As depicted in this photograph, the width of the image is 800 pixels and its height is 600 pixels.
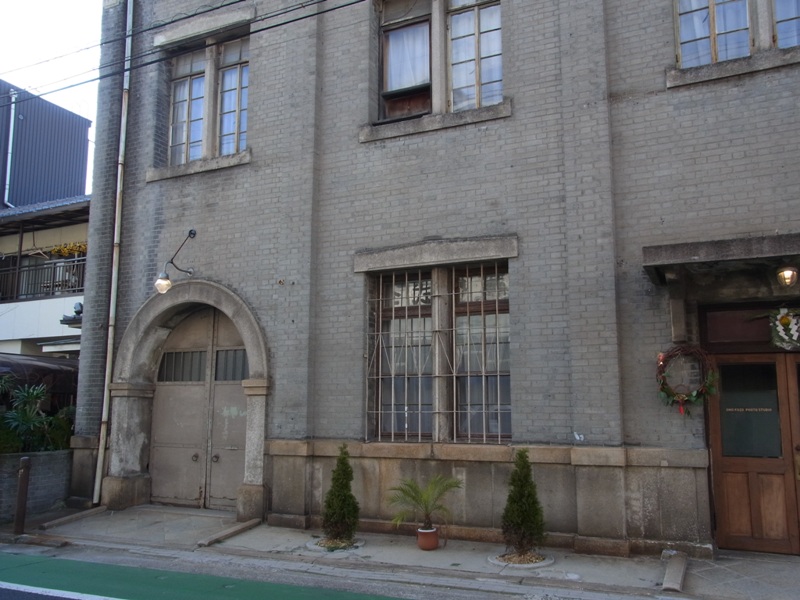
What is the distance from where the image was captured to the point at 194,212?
12.0 m

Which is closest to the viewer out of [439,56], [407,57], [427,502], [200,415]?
[427,502]

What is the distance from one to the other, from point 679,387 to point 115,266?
9410mm

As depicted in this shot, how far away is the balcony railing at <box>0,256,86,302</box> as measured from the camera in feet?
62.0

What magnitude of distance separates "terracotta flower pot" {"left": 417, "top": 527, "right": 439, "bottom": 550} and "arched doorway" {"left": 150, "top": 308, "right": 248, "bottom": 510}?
3.73 m

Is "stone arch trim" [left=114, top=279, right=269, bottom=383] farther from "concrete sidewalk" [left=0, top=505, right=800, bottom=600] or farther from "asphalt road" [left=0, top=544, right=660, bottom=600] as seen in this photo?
"asphalt road" [left=0, top=544, right=660, bottom=600]

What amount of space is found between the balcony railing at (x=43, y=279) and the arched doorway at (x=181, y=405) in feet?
25.3

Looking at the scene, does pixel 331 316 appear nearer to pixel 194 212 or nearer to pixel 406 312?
pixel 406 312

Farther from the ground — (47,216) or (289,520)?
(47,216)

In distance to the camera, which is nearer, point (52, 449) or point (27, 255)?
point (52, 449)

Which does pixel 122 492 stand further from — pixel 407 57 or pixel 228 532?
pixel 407 57

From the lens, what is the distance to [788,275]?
25.7 feet

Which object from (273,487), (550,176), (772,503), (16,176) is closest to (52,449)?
(273,487)

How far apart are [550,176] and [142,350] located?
7.46 metres

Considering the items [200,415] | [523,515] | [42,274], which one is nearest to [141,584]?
[523,515]
